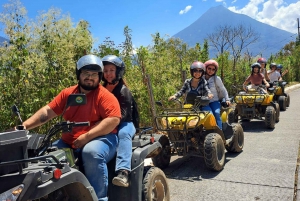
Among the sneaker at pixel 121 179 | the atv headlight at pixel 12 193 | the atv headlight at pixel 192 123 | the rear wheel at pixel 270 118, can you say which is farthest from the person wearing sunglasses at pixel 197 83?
the atv headlight at pixel 12 193

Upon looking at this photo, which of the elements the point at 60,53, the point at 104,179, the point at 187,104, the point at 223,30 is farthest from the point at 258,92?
the point at 223,30

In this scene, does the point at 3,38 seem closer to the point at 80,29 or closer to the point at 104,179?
the point at 80,29

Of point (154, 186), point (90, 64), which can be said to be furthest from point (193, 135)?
point (90, 64)

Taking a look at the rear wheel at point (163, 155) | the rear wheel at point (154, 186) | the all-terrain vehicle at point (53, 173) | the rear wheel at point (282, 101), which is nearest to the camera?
the all-terrain vehicle at point (53, 173)

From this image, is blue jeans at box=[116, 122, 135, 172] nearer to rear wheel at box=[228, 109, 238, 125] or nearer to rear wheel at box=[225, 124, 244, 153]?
rear wheel at box=[225, 124, 244, 153]

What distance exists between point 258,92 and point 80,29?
5.94 meters

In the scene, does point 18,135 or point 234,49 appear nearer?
point 18,135

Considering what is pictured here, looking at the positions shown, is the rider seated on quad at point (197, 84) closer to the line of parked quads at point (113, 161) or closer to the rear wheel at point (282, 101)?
the line of parked quads at point (113, 161)

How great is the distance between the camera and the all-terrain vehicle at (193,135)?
5.44 m

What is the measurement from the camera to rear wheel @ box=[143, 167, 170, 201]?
11.7ft

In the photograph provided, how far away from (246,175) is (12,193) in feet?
13.4

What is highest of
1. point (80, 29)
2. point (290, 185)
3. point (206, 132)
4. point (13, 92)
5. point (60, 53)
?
point (80, 29)

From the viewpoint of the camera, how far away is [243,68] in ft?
58.8

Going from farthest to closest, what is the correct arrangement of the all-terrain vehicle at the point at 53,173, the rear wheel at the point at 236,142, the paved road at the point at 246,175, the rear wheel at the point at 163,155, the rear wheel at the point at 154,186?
the rear wheel at the point at 236,142 < the rear wheel at the point at 163,155 < the paved road at the point at 246,175 < the rear wheel at the point at 154,186 < the all-terrain vehicle at the point at 53,173
